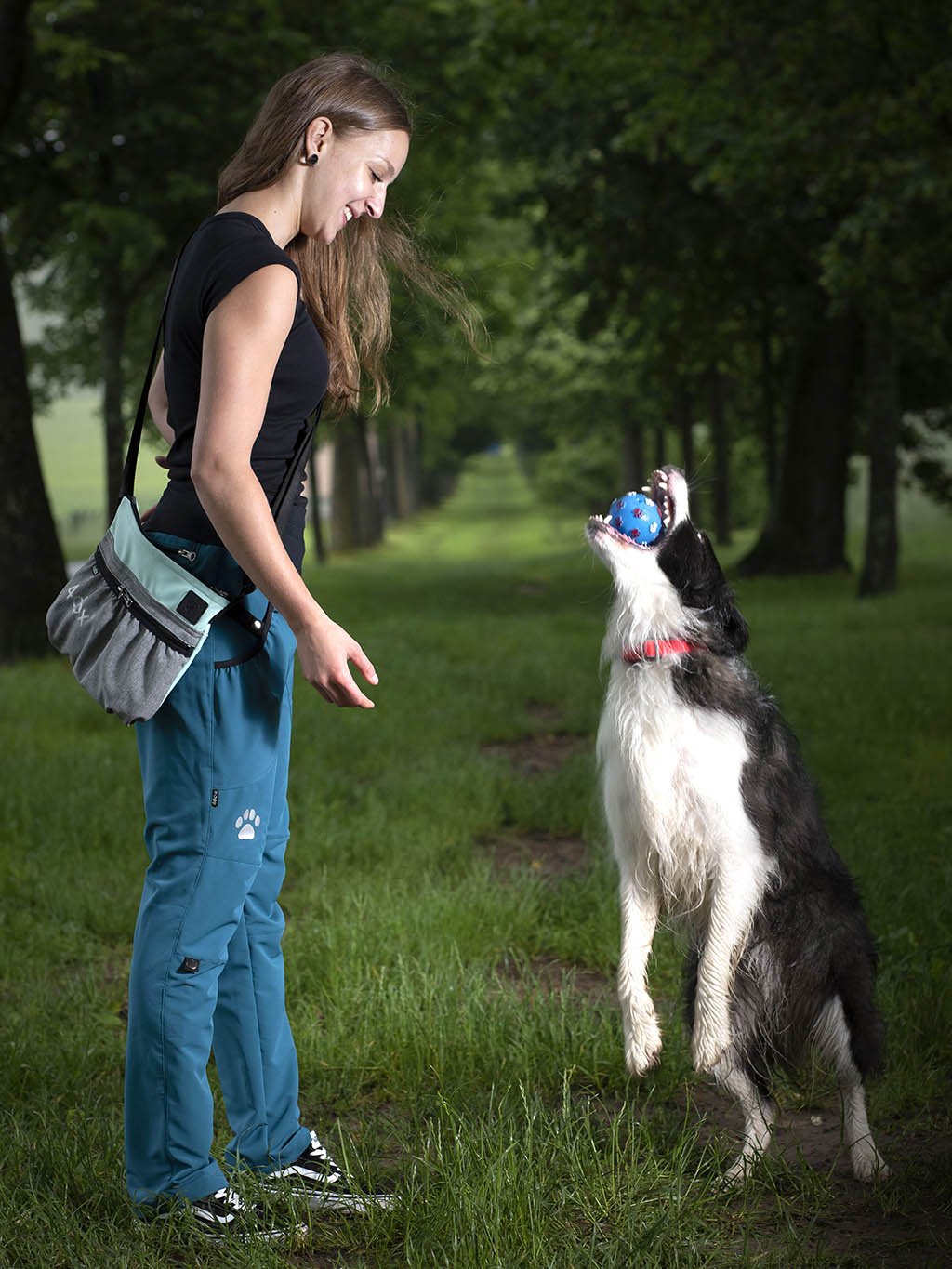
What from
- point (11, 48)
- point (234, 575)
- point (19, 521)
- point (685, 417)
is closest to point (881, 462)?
point (685, 417)

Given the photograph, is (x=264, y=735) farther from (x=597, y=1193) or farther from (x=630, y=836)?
(x=597, y=1193)

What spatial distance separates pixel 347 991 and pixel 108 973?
41.8 inches

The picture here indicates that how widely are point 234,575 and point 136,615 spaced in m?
0.22

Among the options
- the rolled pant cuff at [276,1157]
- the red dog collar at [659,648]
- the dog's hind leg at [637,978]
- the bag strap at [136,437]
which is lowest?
the rolled pant cuff at [276,1157]

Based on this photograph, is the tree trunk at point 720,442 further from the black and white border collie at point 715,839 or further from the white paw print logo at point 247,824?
the white paw print logo at point 247,824

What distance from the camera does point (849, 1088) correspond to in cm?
339

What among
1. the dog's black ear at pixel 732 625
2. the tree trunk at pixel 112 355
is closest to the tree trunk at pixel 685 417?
the tree trunk at pixel 112 355

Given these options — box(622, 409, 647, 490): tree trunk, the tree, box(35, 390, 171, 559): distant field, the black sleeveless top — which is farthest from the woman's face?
box(622, 409, 647, 490): tree trunk

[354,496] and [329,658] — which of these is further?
[354,496]

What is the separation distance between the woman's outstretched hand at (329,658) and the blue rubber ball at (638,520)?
633 millimetres

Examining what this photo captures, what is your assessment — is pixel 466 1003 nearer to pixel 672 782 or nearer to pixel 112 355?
pixel 672 782

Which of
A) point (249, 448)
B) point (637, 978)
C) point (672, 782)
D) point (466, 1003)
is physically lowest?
point (466, 1003)

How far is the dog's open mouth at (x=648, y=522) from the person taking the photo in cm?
286

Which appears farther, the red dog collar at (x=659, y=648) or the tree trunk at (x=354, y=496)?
the tree trunk at (x=354, y=496)
